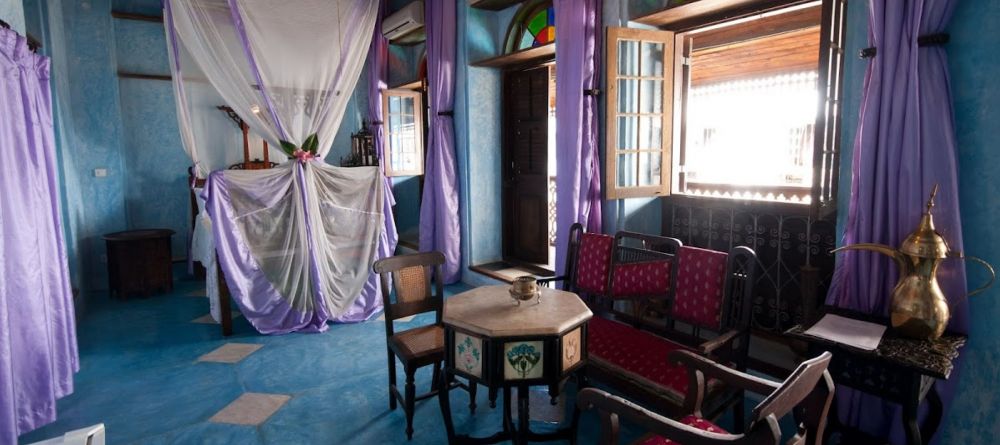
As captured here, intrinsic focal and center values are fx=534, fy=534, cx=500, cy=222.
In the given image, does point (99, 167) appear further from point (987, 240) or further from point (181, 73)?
point (987, 240)

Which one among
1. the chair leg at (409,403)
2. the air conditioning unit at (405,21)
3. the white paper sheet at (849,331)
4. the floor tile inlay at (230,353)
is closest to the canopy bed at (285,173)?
the floor tile inlay at (230,353)

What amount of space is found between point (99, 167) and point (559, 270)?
4.76 meters

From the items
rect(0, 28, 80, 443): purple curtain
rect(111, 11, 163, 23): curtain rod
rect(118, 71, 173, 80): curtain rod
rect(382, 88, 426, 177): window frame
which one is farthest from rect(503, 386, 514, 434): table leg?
rect(111, 11, 163, 23): curtain rod

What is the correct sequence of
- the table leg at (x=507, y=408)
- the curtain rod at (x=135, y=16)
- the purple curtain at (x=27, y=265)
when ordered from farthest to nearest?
the curtain rod at (x=135, y=16) → the purple curtain at (x=27, y=265) → the table leg at (x=507, y=408)

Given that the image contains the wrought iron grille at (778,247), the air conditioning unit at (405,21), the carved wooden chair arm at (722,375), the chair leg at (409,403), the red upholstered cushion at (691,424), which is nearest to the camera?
the carved wooden chair arm at (722,375)

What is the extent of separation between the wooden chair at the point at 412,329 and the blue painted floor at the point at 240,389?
14 cm

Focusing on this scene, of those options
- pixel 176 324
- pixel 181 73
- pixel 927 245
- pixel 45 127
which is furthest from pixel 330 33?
pixel 927 245

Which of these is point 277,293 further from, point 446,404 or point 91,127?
point 91,127

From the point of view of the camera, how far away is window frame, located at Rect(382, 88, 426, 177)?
231 inches

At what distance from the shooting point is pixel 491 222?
16.8 ft

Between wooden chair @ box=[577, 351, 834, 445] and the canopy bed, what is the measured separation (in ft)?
9.28

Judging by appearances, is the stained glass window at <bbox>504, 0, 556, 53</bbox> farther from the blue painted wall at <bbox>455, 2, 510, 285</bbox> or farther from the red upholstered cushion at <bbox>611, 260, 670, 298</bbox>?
the red upholstered cushion at <bbox>611, 260, 670, 298</bbox>

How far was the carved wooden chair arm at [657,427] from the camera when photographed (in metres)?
1.22

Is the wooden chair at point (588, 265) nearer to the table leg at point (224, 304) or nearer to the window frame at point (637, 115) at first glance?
the window frame at point (637, 115)
